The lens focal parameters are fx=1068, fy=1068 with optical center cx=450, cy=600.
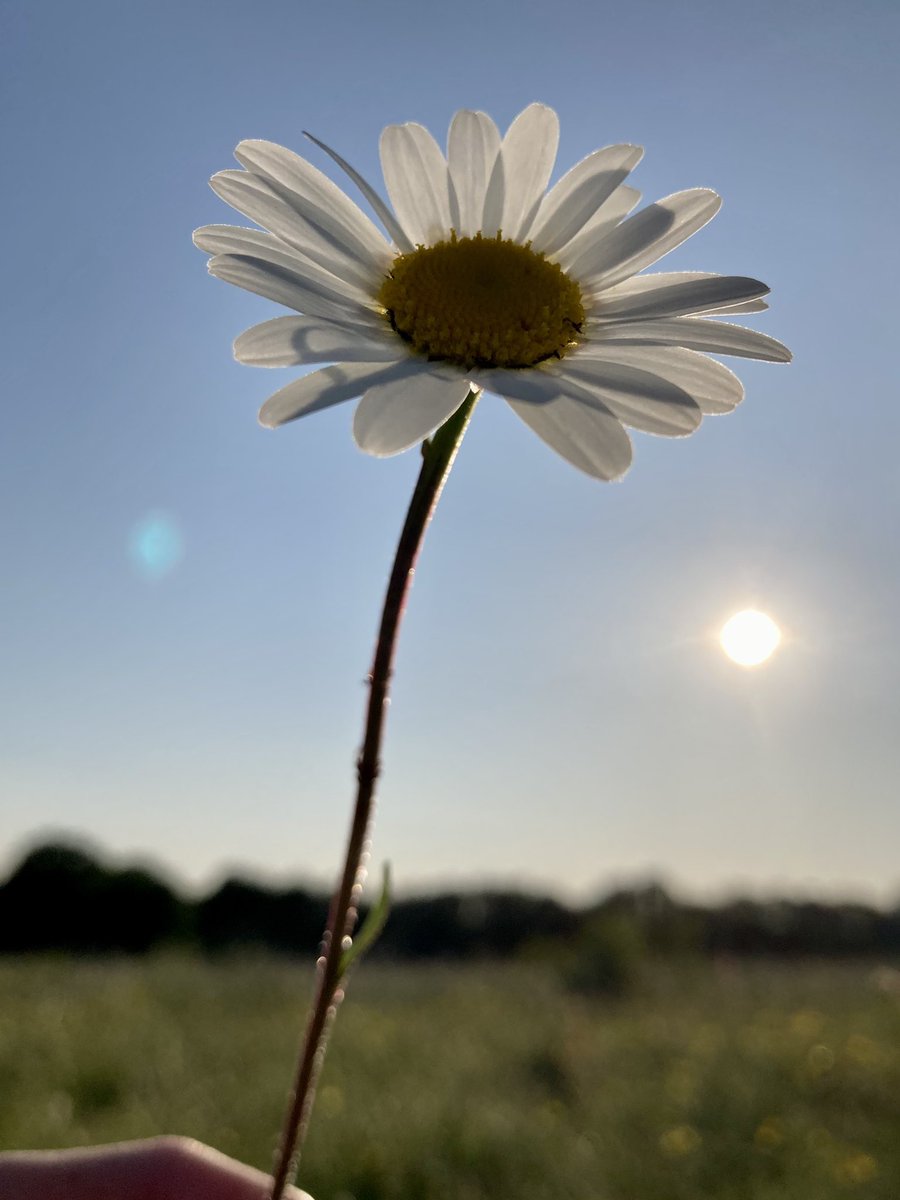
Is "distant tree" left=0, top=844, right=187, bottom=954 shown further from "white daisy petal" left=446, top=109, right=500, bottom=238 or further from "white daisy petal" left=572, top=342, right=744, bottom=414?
"white daisy petal" left=572, top=342, right=744, bottom=414

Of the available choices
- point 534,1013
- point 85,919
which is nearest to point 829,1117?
point 534,1013

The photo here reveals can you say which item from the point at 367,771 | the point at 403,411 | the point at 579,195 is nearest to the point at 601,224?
the point at 579,195

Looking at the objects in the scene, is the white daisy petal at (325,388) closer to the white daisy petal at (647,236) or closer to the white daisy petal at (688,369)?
the white daisy petal at (688,369)

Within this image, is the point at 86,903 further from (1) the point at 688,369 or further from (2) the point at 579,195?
(1) the point at 688,369

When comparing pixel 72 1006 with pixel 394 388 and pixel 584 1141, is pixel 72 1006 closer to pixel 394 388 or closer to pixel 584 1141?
pixel 584 1141

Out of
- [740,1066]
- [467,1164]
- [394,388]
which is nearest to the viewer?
[394,388]

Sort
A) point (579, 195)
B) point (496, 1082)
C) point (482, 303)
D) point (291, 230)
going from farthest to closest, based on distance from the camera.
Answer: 1. point (496, 1082)
2. point (579, 195)
3. point (291, 230)
4. point (482, 303)

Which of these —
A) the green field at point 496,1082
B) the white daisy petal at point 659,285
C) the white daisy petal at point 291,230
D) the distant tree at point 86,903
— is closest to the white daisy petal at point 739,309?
the white daisy petal at point 659,285
